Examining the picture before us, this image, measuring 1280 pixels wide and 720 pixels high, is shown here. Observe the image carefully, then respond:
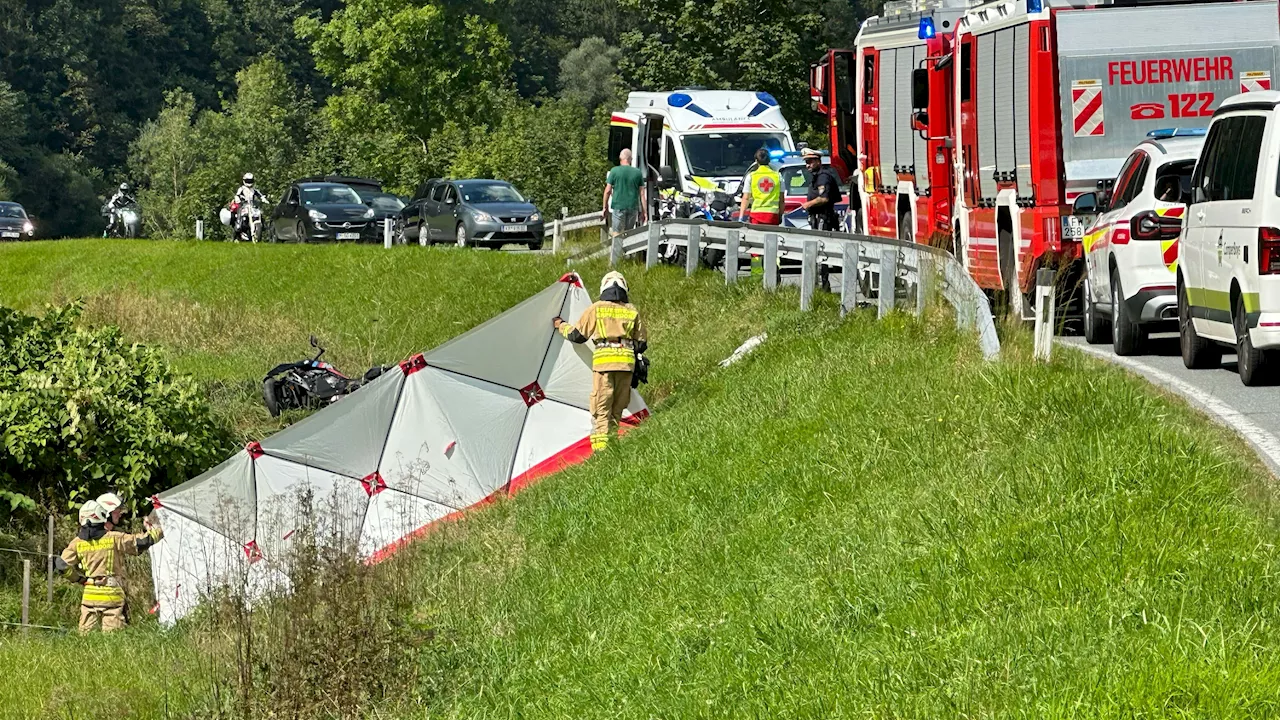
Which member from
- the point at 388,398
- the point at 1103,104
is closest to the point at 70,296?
the point at 388,398

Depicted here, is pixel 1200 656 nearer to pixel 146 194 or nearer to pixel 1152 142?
pixel 1152 142

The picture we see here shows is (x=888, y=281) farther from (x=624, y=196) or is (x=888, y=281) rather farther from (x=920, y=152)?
(x=624, y=196)

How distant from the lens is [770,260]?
21.5m

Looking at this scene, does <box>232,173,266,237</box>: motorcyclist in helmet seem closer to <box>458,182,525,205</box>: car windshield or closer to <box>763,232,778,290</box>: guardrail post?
<box>458,182,525,205</box>: car windshield

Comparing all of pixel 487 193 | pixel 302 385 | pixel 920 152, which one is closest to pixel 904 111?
pixel 920 152

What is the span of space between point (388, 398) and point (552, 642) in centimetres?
1061

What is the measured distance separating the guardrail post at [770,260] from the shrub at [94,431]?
6.79 m

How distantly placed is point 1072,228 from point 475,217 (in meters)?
19.8

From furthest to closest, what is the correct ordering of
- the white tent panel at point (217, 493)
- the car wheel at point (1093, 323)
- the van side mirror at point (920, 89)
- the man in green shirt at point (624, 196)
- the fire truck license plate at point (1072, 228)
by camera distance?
1. the man in green shirt at point (624, 196)
2. the van side mirror at point (920, 89)
3. the white tent panel at point (217, 493)
4. the fire truck license plate at point (1072, 228)
5. the car wheel at point (1093, 323)

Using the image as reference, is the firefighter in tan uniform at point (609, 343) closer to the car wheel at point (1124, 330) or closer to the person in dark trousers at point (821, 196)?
the car wheel at point (1124, 330)

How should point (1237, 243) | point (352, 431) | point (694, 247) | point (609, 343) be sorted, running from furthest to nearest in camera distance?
1. point (694, 247)
2. point (352, 431)
3. point (609, 343)
4. point (1237, 243)

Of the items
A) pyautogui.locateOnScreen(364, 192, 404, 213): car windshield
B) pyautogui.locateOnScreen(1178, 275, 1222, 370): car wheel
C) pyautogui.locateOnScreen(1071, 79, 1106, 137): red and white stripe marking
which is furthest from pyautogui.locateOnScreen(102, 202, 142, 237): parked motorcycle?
pyautogui.locateOnScreen(1178, 275, 1222, 370): car wheel

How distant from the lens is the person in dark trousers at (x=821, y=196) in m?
24.4

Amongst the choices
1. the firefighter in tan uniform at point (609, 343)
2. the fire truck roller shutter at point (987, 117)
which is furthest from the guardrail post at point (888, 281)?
the firefighter in tan uniform at point (609, 343)
